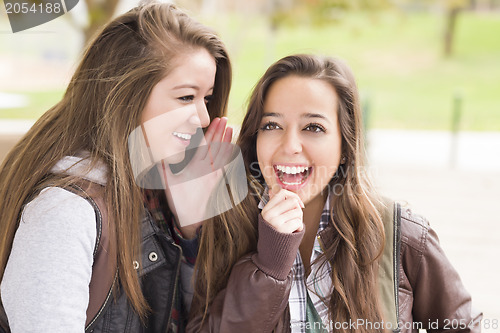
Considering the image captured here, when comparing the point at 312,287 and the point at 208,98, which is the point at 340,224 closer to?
the point at 312,287

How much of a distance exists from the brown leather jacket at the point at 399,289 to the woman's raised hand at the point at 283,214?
0.02 m

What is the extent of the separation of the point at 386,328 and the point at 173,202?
83 cm

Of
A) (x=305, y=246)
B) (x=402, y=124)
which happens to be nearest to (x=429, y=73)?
(x=402, y=124)

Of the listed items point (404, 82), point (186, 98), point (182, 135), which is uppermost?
point (186, 98)

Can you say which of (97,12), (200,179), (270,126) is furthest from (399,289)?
(97,12)

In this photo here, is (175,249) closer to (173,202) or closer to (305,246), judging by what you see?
(173,202)

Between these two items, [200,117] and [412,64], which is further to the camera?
[412,64]

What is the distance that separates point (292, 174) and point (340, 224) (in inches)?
8.9

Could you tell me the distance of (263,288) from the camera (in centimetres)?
164

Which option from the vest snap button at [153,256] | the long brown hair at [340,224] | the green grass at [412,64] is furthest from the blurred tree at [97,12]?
the green grass at [412,64]

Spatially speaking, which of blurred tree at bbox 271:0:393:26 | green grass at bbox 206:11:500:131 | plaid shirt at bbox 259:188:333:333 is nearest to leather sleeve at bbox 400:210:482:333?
plaid shirt at bbox 259:188:333:333

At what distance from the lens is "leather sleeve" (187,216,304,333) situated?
1645 mm

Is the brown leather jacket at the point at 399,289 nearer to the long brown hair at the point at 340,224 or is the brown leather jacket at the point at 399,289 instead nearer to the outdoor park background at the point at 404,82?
the long brown hair at the point at 340,224

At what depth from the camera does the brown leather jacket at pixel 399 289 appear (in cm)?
165
